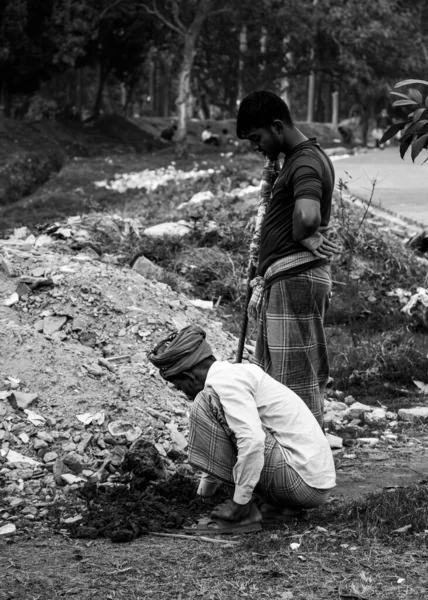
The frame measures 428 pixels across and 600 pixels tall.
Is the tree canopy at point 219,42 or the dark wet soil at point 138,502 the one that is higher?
the tree canopy at point 219,42

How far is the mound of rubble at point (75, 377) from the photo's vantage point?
4949 millimetres

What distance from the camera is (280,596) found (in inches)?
139

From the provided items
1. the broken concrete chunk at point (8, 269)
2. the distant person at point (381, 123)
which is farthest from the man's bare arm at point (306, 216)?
the distant person at point (381, 123)

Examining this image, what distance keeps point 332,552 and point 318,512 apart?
497 mm

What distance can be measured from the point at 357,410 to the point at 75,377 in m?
2.03

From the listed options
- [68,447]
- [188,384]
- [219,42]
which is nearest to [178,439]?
[68,447]

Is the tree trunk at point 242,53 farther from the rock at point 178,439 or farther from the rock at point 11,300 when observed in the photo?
the rock at point 178,439

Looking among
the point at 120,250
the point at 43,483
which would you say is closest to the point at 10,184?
the point at 120,250

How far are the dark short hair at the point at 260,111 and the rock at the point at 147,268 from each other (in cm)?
478

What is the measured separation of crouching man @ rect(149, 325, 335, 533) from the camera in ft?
13.4

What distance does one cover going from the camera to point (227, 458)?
418 centimetres

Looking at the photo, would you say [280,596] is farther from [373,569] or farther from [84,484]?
[84,484]

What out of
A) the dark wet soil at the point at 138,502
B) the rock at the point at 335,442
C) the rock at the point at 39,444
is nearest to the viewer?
the dark wet soil at the point at 138,502

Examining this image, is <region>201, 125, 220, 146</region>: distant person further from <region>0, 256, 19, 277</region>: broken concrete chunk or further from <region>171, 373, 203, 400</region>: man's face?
<region>171, 373, 203, 400</region>: man's face
